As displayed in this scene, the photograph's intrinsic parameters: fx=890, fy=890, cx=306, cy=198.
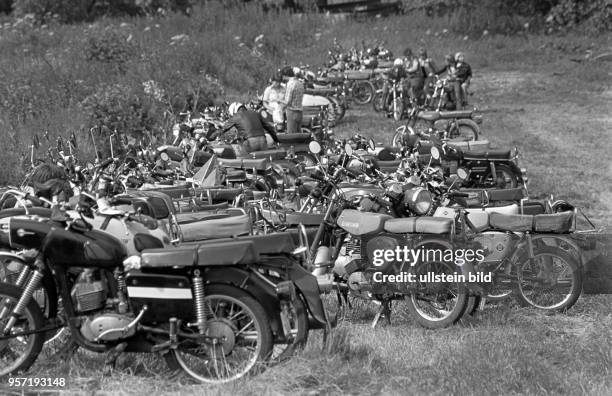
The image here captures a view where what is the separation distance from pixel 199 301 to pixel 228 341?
29 centimetres

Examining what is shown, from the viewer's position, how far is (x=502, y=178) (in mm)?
12016

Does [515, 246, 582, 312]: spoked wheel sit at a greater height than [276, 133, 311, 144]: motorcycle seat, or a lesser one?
lesser

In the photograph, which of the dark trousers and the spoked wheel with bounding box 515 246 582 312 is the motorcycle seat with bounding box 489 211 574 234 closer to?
the spoked wheel with bounding box 515 246 582 312

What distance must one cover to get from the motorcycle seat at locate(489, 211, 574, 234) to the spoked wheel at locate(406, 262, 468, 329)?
2.37 feet

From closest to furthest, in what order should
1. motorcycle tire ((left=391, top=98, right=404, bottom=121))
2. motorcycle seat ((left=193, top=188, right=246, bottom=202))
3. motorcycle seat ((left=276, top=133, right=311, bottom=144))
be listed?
motorcycle seat ((left=193, top=188, right=246, bottom=202)) → motorcycle seat ((left=276, top=133, right=311, bottom=144)) → motorcycle tire ((left=391, top=98, right=404, bottom=121))

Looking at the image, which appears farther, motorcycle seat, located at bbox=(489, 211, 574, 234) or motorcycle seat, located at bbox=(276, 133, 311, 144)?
motorcycle seat, located at bbox=(276, 133, 311, 144)

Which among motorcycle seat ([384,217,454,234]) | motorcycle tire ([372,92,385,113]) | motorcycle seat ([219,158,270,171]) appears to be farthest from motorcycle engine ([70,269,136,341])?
motorcycle tire ([372,92,385,113])

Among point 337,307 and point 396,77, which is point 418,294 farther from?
point 396,77

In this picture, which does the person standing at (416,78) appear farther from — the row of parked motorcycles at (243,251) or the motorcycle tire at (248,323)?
the motorcycle tire at (248,323)

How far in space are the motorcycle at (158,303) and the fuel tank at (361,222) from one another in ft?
6.28

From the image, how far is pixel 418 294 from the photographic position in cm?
693

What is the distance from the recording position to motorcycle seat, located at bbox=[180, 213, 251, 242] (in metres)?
6.61

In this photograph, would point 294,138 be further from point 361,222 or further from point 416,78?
point 416,78

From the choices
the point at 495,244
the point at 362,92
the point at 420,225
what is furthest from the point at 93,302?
the point at 362,92
